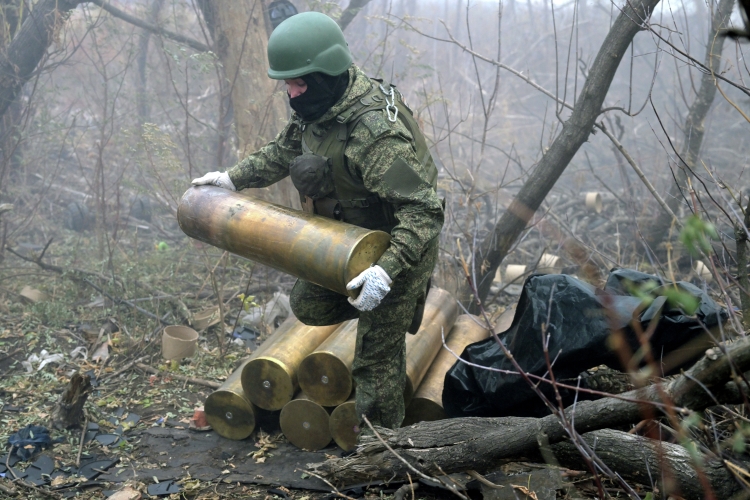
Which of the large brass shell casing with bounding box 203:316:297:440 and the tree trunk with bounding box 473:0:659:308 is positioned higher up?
the tree trunk with bounding box 473:0:659:308

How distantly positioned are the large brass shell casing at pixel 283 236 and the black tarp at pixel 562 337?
75 centimetres

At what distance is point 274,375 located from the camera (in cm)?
354

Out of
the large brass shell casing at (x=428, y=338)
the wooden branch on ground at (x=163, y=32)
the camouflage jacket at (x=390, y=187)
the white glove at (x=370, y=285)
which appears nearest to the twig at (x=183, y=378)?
the large brass shell casing at (x=428, y=338)

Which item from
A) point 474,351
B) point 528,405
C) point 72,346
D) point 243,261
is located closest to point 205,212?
point 474,351

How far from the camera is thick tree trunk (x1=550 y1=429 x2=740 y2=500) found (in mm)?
1958

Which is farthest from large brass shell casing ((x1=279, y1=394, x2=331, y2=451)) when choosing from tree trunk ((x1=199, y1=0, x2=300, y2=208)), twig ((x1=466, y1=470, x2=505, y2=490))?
tree trunk ((x1=199, y1=0, x2=300, y2=208))

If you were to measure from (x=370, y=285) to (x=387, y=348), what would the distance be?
21.0 inches

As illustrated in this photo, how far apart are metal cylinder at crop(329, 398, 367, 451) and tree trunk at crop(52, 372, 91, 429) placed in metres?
1.52

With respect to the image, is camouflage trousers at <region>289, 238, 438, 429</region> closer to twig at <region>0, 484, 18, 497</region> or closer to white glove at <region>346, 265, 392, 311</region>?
white glove at <region>346, 265, 392, 311</region>

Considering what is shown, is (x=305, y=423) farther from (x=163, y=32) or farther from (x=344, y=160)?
(x=163, y=32)

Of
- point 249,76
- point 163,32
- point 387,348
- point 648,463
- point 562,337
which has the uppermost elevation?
point 163,32

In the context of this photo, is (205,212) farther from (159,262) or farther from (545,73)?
(545,73)

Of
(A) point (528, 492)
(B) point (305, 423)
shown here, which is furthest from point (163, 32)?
(A) point (528, 492)

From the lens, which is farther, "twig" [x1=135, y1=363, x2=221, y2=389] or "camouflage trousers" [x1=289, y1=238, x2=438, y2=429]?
"twig" [x1=135, y1=363, x2=221, y2=389]
